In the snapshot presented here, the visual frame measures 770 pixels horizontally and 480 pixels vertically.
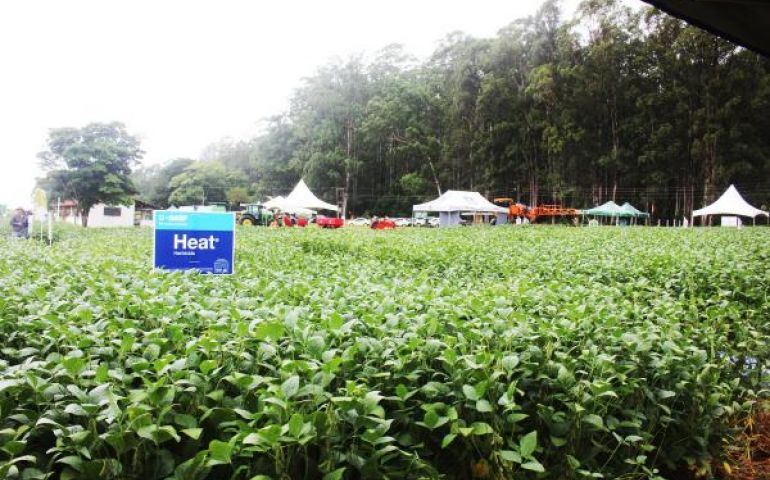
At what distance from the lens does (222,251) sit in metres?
5.05

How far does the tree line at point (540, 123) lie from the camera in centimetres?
3509

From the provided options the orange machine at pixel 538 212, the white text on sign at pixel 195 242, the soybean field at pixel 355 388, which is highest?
the orange machine at pixel 538 212

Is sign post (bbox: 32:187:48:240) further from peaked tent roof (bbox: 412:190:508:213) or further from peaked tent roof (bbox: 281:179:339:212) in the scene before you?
peaked tent roof (bbox: 412:190:508:213)

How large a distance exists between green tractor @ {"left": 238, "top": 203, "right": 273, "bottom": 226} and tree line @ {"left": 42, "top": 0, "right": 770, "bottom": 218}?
1380 centimetres

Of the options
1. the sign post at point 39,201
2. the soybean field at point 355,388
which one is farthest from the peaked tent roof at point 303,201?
Result: the soybean field at point 355,388

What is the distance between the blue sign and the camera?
193 inches

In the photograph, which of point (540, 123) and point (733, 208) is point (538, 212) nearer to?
point (540, 123)

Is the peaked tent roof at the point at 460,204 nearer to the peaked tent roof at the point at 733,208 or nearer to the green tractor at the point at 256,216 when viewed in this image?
the green tractor at the point at 256,216

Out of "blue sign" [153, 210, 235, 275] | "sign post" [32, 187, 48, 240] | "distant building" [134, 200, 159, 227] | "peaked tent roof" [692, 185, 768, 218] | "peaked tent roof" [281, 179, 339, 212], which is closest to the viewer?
"blue sign" [153, 210, 235, 275]

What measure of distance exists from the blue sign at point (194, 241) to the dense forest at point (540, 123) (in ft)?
117

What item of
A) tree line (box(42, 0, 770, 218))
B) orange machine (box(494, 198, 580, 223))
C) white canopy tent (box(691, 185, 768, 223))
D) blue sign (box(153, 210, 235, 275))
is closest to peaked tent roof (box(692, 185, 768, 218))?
white canopy tent (box(691, 185, 768, 223))

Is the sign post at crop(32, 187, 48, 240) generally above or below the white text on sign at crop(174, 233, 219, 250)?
above

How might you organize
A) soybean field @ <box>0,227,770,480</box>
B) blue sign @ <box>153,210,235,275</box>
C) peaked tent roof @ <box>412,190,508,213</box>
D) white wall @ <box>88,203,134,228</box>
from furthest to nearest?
white wall @ <box>88,203,134,228</box>
peaked tent roof @ <box>412,190,508,213</box>
blue sign @ <box>153,210,235,275</box>
soybean field @ <box>0,227,770,480</box>

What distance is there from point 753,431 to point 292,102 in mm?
53894
